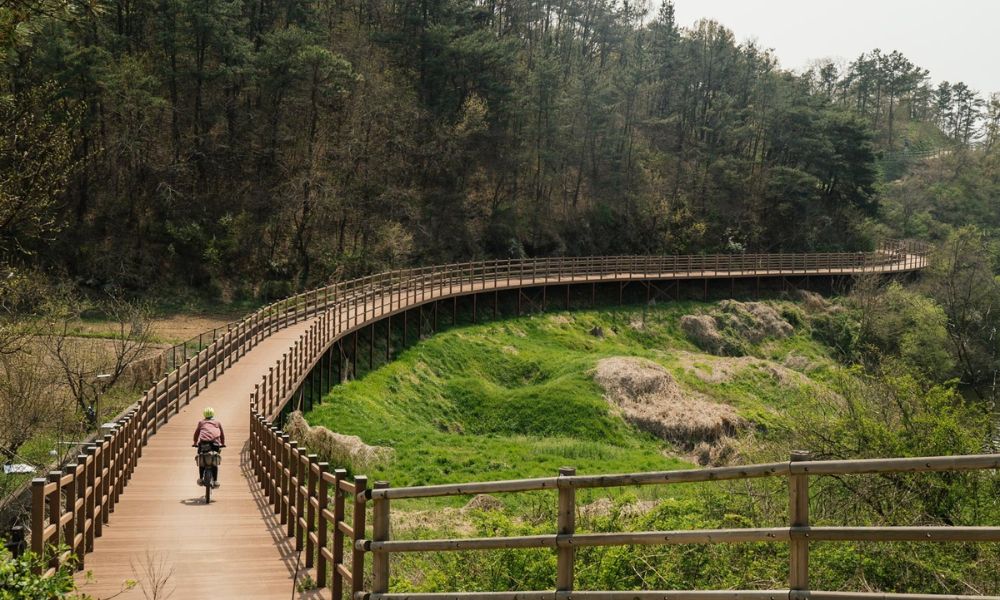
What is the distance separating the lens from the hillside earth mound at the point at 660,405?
2922 cm

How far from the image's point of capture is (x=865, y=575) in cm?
927

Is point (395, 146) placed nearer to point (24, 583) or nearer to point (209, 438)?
point (209, 438)

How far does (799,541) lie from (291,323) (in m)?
29.9

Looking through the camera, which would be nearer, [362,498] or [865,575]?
[362,498]

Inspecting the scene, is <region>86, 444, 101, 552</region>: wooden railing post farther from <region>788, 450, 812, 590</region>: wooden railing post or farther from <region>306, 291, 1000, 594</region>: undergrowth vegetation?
<region>788, 450, 812, 590</region>: wooden railing post

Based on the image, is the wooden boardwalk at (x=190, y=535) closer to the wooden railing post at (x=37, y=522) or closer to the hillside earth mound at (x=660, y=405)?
the wooden railing post at (x=37, y=522)

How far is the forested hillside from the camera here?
145ft

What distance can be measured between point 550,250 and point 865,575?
2018 inches

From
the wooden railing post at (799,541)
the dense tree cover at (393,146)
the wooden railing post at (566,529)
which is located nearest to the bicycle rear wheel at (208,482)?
the wooden railing post at (566,529)

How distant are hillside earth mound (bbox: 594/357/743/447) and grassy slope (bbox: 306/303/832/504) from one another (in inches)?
22.7

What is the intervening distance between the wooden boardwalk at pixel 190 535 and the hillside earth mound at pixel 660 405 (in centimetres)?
1411

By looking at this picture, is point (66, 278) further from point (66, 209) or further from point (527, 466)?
point (527, 466)

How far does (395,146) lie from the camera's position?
55938mm

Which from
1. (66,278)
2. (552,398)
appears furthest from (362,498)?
(66,278)
